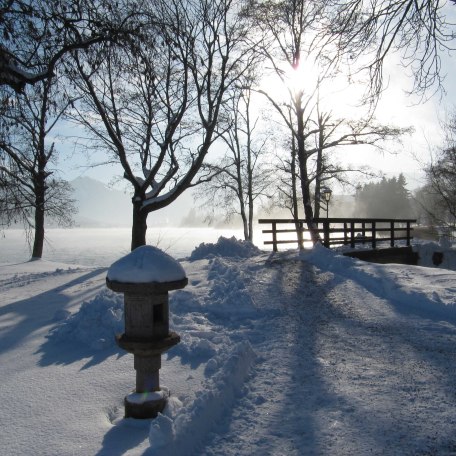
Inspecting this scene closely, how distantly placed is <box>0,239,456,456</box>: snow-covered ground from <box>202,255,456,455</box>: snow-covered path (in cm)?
2

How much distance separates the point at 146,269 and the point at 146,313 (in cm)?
43

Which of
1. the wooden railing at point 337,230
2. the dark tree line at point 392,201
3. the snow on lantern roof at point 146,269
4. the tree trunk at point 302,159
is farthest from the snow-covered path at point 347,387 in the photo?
the dark tree line at point 392,201

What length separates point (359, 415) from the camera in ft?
11.9

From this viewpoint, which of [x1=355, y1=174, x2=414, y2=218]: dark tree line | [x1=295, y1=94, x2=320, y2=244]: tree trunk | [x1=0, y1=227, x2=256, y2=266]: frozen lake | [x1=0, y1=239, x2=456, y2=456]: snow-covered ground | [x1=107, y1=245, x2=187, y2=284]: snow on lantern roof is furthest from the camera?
[x1=355, y1=174, x2=414, y2=218]: dark tree line

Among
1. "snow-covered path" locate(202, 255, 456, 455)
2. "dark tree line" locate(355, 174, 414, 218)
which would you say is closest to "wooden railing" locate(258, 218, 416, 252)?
"snow-covered path" locate(202, 255, 456, 455)

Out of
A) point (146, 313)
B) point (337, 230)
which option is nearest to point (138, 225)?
point (337, 230)

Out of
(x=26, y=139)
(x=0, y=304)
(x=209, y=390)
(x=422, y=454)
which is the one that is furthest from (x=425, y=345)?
(x=26, y=139)

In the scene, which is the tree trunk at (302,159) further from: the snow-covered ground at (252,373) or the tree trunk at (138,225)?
the snow-covered ground at (252,373)

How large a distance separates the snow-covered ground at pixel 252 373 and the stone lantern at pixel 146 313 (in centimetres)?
18

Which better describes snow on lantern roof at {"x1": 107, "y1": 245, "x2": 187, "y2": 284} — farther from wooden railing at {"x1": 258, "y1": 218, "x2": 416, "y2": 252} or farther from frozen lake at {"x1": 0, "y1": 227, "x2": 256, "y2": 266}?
wooden railing at {"x1": 258, "y1": 218, "x2": 416, "y2": 252}

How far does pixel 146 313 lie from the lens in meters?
3.62

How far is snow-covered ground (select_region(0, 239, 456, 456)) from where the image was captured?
3.23m

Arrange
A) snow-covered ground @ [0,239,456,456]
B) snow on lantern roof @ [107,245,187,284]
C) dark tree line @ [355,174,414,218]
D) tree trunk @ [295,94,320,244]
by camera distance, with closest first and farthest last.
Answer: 1. snow-covered ground @ [0,239,456,456]
2. snow on lantern roof @ [107,245,187,284]
3. tree trunk @ [295,94,320,244]
4. dark tree line @ [355,174,414,218]

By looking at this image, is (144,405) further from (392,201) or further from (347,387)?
(392,201)
